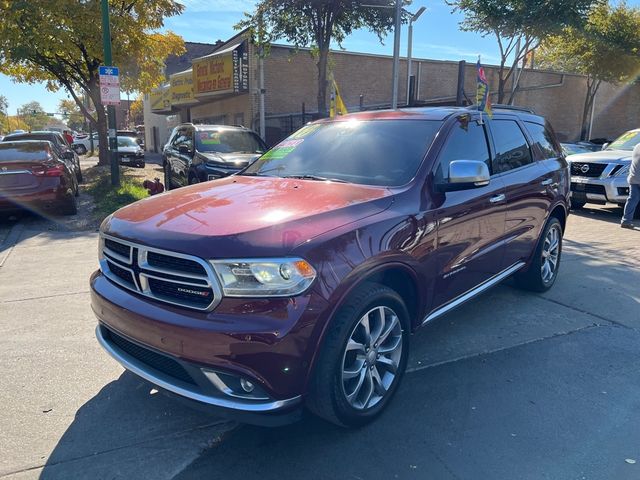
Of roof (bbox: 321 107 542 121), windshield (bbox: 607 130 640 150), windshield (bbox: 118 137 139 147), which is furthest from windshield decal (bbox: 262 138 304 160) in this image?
windshield (bbox: 118 137 139 147)

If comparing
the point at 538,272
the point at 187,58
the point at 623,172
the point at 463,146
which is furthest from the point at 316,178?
the point at 187,58

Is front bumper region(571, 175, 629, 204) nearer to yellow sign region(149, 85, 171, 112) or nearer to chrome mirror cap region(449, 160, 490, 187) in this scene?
chrome mirror cap region(449, 160, 490, 187)

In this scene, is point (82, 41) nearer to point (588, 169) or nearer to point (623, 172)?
point (588, 169)

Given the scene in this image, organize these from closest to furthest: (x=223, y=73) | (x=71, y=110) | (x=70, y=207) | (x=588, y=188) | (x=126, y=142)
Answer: (x=70, y=207)
(x=588, y=188)
(x=223, y=73)
(x=126, y=142)
(x=71, y=110)

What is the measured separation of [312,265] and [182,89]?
77.9 feet

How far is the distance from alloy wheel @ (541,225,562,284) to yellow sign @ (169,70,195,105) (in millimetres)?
20112

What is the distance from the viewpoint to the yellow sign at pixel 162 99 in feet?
88.2

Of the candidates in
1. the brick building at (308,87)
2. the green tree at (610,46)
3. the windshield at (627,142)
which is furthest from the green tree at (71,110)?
the windshield at (627,142)

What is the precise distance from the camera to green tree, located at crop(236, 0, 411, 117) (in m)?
11.3

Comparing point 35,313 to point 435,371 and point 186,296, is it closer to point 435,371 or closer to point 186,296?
point 186,296

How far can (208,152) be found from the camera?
980cm

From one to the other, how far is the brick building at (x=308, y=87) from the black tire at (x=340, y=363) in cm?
1354

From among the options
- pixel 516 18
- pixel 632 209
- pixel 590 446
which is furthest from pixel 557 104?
pixel 590 446

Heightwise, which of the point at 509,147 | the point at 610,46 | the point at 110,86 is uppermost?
the point at 610,46
